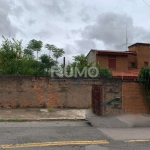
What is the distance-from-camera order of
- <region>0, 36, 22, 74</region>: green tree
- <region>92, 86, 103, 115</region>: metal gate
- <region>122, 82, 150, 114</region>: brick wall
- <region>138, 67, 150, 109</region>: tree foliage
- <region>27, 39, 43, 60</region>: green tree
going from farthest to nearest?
<region>27, 39, 43, 60</region>: green tree, <region>0, 36, 22, 74</region>: green tree, <region>122, 82, 150, 114</region>: brick wall, <region>138, 67, 150, 109</region>: tree foliage, <region>92, 86, 103, 115</region>: metal gate

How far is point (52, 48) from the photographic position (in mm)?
41656

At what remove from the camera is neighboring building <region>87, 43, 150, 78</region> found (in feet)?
97.8

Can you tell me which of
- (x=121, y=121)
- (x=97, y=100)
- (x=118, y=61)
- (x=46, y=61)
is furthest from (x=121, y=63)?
(x=121, y=121)

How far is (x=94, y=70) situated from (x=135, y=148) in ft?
63.3

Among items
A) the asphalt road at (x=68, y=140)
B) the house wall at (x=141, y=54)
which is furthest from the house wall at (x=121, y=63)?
the asphalt road at (x=68, y=140)

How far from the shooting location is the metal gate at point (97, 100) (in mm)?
12078

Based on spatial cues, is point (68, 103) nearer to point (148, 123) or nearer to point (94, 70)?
point (148, 123)

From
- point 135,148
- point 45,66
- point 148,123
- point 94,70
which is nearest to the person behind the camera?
point 135,148

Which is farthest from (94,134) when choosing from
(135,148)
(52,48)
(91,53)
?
(52,48)

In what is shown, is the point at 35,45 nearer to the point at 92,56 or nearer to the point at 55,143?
the point at 92,56

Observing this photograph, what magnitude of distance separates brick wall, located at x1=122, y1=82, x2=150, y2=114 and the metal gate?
1.35 meters

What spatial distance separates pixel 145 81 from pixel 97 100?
2748 mm

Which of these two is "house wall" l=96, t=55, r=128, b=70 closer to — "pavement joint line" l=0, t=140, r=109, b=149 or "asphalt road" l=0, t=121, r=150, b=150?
"asphalt road" l=0, t=121, r=150, b=150

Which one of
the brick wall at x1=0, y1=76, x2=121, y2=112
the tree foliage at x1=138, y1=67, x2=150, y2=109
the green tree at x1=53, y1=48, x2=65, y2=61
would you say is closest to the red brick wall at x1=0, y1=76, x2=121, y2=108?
the brick wall at x1=0, y1=76, x2=121, y2=112
